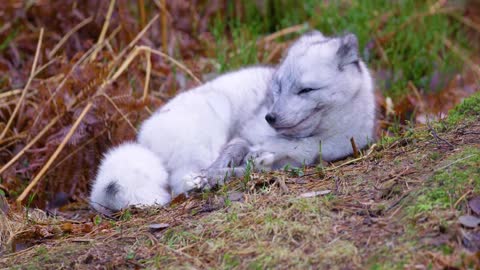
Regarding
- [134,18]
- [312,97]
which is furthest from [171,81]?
[312,97]

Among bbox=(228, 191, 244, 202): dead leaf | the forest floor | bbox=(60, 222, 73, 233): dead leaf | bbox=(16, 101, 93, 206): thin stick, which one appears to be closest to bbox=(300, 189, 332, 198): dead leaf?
the forest floor

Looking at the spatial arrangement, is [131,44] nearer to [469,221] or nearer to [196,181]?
[196,181]

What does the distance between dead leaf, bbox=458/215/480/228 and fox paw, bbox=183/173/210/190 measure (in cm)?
172

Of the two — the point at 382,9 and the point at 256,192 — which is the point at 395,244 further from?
the point at 382,9

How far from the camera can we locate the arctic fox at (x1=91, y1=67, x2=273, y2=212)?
15.1ft

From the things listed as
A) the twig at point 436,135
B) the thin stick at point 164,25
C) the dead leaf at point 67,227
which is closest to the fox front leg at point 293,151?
the twig at point 436,135

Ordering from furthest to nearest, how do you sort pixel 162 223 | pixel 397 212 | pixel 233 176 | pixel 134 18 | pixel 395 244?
pixel 134 18 → pixel 233 176 → pixel 162 223 → pixel 397 212 → pixel 395 244

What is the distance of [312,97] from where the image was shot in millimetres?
4797

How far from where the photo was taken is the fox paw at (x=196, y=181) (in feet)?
15.1

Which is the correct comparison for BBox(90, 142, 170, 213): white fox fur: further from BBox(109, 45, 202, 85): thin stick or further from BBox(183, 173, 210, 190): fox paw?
BBox(109, 45, 202, 85): thin stick

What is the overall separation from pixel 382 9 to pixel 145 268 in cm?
546

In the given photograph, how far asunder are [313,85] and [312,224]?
1.36m

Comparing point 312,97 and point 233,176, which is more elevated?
point 312,97

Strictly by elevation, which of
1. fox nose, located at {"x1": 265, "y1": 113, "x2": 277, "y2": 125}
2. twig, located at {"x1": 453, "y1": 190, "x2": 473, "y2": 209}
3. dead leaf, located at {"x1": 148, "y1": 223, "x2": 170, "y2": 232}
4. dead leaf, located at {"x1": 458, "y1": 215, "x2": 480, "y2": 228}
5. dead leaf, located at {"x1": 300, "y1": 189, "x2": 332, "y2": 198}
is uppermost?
fox nose, located at {"x1": 265, "y1": 113, "x2": 277, "y2": 125}
